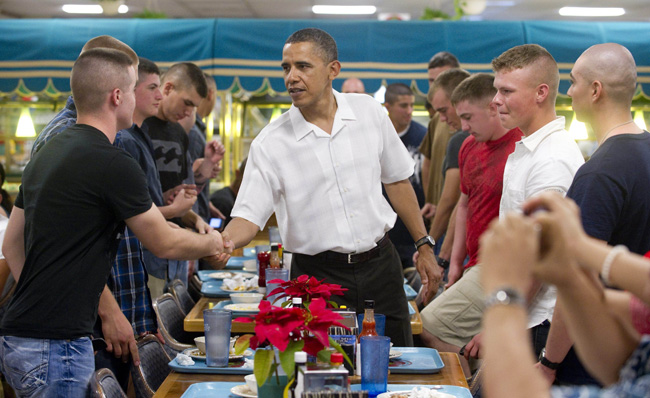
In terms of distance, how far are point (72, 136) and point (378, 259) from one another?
4.62 feet

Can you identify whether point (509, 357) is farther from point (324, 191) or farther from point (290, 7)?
point (290, 7)

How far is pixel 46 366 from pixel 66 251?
0.38 meters

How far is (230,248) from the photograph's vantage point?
3.16 metres

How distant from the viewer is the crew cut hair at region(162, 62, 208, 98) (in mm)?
4730

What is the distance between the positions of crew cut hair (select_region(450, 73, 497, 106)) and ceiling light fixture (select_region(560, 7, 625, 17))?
→ 828 cm

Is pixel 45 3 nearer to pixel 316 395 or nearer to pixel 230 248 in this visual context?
pixel 230 248

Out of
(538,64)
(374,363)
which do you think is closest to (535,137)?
(538,64)

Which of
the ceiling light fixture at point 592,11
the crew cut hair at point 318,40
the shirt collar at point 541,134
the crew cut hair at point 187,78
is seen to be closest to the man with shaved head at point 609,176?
the shirt collar at point 541,134

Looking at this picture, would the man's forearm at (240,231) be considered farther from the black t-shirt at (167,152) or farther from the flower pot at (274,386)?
the black t-shirt at (167,152)

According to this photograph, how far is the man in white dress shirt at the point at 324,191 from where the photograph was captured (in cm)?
321

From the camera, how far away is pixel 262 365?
1767mm

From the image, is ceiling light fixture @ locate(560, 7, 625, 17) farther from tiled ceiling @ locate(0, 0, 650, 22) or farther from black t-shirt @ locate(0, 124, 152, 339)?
black t-shirt @ locate(0, 124, 152, 339)

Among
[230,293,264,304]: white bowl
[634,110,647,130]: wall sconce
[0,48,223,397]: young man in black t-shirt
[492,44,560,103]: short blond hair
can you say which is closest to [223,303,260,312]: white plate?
[230,293,264,304]: white bowl

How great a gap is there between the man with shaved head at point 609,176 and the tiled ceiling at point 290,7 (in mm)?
8852
